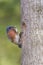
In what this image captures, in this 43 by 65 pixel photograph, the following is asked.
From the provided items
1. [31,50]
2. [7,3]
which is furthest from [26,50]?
[7,3]

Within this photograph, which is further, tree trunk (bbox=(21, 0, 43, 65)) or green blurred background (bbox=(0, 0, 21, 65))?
green blurred background (bbox=(0, 0, 21, 65))

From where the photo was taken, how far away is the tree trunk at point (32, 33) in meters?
2.94

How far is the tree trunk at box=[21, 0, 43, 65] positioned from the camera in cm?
294

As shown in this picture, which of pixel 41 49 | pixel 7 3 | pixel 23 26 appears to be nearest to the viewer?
pixel 41 49

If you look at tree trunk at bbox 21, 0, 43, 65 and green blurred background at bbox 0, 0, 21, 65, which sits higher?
tree trunk at bbox 21, 0, 43, 65

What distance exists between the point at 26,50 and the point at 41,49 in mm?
159

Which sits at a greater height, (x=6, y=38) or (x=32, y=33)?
(x=32, y=33)

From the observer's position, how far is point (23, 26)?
3115 millimetres

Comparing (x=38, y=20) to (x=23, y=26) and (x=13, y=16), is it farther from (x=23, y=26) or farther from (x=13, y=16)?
(x=13, y=16)

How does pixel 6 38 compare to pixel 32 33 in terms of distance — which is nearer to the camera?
pixel 32 33

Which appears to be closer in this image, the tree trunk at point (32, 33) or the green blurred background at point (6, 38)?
the tree trunk at point (32, 33)

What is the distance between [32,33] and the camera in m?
2.99

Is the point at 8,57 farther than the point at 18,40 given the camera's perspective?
Yes

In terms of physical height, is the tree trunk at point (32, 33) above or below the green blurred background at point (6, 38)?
above
